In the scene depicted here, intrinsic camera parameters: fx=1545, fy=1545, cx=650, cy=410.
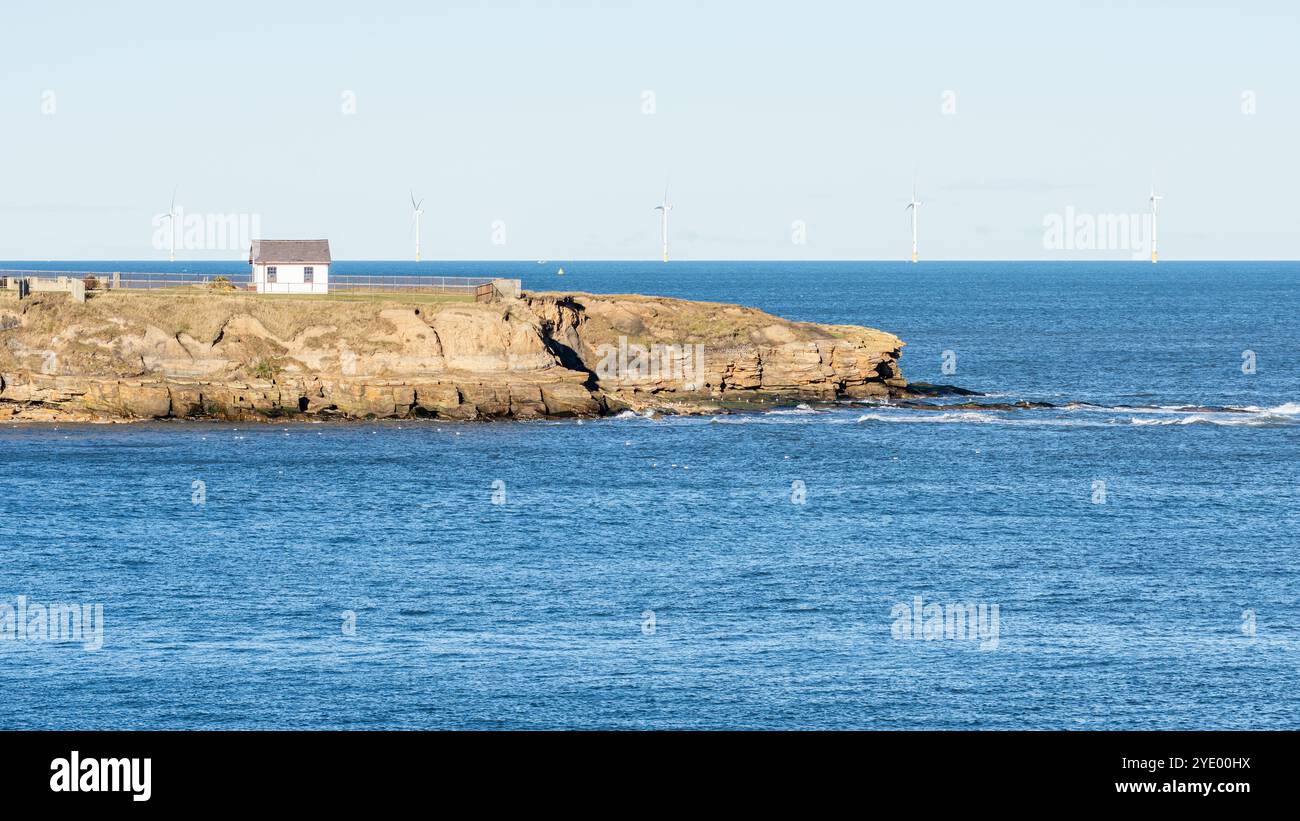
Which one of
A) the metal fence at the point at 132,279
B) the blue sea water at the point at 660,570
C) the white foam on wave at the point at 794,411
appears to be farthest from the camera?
the metal fence at the point at 132,279

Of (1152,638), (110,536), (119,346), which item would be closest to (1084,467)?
(1152,638)

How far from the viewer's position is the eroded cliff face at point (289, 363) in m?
105

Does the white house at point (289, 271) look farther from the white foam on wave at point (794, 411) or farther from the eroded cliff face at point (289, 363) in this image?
the white foam on wave at point (794, 411)

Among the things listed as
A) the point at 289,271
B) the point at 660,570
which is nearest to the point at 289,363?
the point at 289,271

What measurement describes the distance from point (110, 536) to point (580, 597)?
2376 centimetres

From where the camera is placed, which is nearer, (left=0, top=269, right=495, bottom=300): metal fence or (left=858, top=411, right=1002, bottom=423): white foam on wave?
(left=858, top=411, right=1002, bottom=423): white foam on wave
